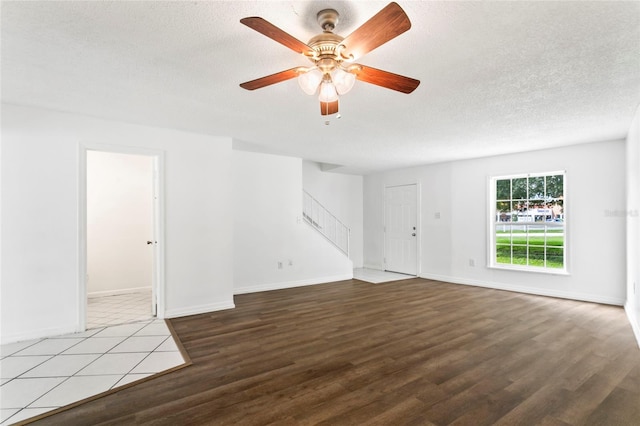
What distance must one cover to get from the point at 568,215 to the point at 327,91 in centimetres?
491

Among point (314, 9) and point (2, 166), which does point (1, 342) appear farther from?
point (314, 9)

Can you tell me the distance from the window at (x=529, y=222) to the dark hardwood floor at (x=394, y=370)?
1.12 metres

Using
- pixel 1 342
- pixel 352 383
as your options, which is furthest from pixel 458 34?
pixel 1 342

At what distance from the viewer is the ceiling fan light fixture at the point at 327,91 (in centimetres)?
201

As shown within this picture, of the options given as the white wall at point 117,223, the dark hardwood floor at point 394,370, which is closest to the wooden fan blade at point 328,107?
the dark hardwood floor at point 394,370

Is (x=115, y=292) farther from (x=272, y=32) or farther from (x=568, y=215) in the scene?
(x=568, y=215)

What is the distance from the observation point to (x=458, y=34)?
6.51ft

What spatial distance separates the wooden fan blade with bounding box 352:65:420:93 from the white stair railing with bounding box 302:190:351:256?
5.30 metres

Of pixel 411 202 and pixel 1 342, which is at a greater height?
pixel 411 202

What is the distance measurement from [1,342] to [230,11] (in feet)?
12.8

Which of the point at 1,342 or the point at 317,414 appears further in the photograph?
the point at 1,342

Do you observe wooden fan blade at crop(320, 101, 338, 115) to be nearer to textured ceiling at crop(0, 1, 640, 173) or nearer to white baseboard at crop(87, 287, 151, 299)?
textured ceiling at crop(0, 1, 640, 173)

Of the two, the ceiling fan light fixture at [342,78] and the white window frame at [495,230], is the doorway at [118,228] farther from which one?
the white window frame at [495,230]

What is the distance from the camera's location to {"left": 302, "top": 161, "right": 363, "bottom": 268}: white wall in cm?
755
